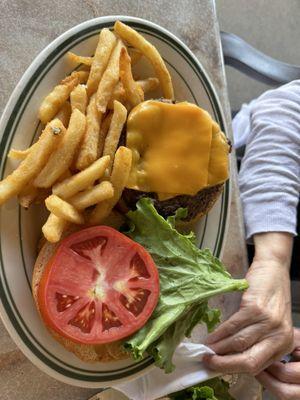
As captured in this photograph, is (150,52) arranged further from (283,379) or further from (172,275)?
(283,379)

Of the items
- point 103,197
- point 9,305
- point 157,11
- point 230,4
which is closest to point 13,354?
point 9,305

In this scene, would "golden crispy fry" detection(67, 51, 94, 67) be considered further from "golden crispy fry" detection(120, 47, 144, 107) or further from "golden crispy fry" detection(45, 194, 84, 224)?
"golden crispy fry" detection(45, 194, 84, 224)

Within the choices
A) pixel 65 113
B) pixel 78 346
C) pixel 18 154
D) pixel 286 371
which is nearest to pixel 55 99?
pixel 65 113

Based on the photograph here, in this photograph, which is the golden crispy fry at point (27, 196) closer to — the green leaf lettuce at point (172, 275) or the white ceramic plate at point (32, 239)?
the white ceramic plate at point (32, 239)

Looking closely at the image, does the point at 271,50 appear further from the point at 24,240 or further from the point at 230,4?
the point at 24,240

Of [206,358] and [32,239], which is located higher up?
[32,239]
